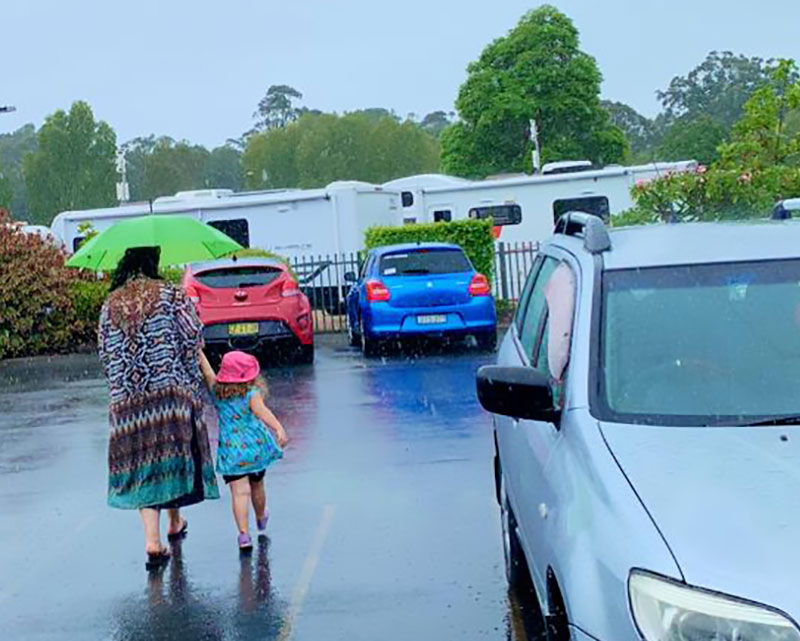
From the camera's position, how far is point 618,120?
93.1 meters

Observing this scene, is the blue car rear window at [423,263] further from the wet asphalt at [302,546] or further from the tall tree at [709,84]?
the tall tree at [709,84]

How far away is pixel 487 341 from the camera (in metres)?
17.7

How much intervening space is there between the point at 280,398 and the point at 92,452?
310 centimetres

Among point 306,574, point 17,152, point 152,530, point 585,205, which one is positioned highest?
point 17,152

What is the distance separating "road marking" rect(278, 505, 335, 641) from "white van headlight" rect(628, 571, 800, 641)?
3030mm

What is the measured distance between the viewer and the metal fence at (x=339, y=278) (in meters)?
22.6

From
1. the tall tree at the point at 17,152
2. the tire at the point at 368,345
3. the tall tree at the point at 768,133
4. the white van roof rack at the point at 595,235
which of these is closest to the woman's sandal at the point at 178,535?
the white van roof rack at the point at 595,235

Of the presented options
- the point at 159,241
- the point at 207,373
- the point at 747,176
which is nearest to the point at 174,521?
the point at 207,373

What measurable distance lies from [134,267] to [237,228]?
65.7 ft

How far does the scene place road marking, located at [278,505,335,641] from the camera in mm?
6245

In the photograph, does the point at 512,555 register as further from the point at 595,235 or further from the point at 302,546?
the point at 595,235

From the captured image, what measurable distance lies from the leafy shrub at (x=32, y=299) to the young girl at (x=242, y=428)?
1433 centimetres

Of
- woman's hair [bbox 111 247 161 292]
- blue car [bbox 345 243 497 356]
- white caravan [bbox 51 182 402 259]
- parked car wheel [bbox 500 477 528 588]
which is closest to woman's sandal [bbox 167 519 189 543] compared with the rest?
woman's hair [bbox 111 247 161 292]

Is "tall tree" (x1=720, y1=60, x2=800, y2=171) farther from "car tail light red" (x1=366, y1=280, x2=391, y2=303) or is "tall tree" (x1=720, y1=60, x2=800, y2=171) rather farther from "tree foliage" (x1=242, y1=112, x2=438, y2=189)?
"tree foliage" (x1=242, y1=112, x2=438, y2=189)
